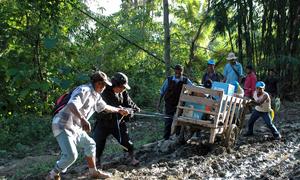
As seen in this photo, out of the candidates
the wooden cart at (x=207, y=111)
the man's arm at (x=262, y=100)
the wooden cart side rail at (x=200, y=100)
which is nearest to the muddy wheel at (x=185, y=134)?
the wooden cart at (x=207, y=111)

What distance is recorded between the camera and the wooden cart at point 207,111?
25.2 feet

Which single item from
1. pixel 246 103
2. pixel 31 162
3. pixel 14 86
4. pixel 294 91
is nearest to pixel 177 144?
pixel 246 103

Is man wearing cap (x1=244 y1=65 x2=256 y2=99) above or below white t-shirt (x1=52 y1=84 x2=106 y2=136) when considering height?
above

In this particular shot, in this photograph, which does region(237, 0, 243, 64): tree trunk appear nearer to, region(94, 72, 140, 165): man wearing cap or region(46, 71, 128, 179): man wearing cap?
region(94, 72, 140, 165): man wearing cap

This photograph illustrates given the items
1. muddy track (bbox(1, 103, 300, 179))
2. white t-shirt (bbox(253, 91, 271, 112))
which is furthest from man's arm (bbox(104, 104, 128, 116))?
white t-shirt (bbox(253, 91, 271, 112))

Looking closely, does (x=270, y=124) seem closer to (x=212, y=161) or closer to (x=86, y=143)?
(x=212, y=161)

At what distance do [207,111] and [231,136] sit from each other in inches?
46.1

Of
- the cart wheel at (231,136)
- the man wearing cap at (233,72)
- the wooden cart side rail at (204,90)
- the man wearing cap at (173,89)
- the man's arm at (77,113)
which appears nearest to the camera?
the man's arm at (77,113)

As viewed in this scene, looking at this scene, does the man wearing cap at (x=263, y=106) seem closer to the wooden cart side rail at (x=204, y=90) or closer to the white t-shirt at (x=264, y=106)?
the white t-shirt at (x=264, y=106)

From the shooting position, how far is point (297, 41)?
16.1 metres

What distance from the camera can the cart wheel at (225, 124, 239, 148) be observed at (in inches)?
332

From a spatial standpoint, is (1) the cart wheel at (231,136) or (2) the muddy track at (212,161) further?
(1) the cart wheel at (231,136)

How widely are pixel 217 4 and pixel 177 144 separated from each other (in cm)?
837

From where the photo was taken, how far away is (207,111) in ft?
25.4
